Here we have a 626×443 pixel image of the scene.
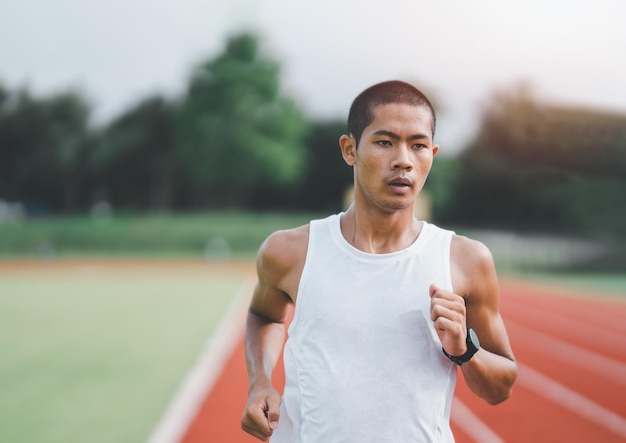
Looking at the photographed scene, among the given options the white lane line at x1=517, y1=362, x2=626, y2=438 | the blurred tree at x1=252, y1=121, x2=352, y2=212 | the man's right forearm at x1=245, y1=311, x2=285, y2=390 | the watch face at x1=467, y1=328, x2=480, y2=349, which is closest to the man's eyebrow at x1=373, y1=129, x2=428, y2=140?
the watch face at x1=467, y1=328, x2=480, y2=349

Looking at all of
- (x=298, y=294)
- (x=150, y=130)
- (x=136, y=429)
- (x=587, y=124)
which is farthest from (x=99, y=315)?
(x=150, y=130)

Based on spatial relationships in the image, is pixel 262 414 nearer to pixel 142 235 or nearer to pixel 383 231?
pixel 383 231

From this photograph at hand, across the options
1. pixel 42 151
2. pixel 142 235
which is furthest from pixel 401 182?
pixel 42 151

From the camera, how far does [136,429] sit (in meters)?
6.51

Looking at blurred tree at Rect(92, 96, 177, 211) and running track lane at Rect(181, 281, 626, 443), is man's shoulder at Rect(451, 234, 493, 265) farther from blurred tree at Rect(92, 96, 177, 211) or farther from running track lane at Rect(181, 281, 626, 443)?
blurred tree at Rect(92, 96, 177, 211)

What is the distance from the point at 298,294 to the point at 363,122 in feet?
1.67

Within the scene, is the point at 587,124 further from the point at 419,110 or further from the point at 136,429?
the point at 419,110

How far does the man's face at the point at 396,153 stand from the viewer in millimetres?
1932

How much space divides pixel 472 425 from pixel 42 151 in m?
46.6

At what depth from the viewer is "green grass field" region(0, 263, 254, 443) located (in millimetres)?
6797

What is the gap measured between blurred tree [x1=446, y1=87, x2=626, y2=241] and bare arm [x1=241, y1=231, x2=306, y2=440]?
7.17 meters

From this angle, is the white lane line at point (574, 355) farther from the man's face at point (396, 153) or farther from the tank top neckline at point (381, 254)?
the man's face at point (396, 153)

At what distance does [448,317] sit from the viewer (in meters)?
1.78

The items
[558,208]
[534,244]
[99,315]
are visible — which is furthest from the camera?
[558,208]
